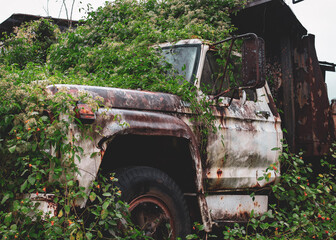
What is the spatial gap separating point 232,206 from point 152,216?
1260mm

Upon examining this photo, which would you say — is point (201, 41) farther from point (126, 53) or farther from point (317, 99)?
point (317, 99)

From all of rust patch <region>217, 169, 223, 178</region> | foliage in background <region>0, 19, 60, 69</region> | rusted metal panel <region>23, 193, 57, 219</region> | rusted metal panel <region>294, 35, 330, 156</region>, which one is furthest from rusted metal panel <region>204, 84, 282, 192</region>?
foliage in background <region>0, 19, 60, 69</region>

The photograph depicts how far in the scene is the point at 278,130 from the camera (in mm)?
4598

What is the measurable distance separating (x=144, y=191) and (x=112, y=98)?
75 centimetres

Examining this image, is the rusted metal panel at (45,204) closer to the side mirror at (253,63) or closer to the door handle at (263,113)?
the side mirror at (253,63)

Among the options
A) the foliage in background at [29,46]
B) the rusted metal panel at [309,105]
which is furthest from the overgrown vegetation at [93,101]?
the rusted metal panel at [309,105]

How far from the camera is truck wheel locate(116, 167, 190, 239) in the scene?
9.69ft

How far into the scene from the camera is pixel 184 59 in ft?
13.6

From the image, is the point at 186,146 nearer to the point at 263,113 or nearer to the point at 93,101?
the point at 93,101

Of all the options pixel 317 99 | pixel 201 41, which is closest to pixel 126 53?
pixel 201 41

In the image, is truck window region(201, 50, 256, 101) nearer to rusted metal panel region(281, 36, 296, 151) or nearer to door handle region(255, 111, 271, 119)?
door handle region(255, 111, 271, 119)

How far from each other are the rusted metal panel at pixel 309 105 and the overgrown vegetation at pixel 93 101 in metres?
0.70

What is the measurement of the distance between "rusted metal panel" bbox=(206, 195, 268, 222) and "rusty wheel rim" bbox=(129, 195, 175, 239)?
0.78 meters

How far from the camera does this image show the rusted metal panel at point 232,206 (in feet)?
12.9
